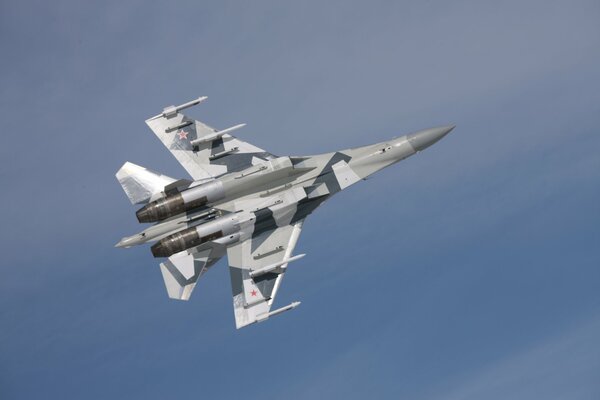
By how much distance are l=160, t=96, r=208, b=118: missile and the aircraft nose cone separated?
13720 millimetres

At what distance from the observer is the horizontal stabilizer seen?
58.2m

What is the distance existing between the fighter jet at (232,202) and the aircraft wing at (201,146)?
6 centimetres

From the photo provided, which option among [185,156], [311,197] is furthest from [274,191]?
[185,156]

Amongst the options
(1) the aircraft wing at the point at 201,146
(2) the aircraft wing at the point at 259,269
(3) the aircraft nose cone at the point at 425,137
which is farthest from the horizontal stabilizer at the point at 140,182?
(3) the aircraft nose cone at the point at 425,137

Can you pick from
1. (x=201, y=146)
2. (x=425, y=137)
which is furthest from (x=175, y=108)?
(x=425, y=137)

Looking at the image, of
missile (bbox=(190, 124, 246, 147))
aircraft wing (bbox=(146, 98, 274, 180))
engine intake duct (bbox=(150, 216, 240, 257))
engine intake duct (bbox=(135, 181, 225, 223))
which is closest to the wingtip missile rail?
aircraft wing (bbox=(146, 98, 274, 180))

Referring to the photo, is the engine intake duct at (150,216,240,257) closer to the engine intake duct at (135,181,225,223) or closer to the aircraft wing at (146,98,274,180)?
the engine intake duct at (135,181,225,223)

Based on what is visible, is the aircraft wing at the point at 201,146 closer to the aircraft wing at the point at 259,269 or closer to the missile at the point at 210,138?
the missile at the point at 210,138

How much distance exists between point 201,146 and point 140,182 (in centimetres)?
460

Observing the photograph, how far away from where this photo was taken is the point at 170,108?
60281 millimetres

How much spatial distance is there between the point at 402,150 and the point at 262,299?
13496mm

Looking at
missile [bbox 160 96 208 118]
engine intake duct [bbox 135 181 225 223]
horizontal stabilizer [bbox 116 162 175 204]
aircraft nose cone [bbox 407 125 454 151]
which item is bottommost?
aircraft nose cone [bbox 407 125 454 151]

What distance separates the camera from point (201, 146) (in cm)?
6016

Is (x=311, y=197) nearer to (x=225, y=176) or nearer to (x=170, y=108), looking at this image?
(x=225, y=176)
